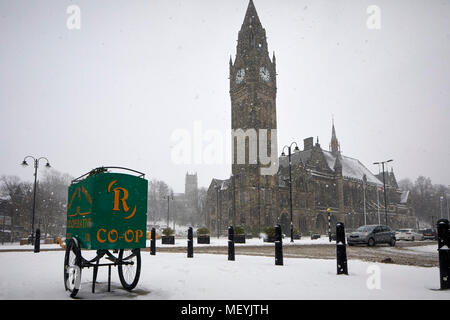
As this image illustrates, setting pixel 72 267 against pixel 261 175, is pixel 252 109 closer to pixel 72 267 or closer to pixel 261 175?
pixel 261 175

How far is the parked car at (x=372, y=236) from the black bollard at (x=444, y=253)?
17637 millimetres

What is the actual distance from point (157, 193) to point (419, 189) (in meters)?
99.7

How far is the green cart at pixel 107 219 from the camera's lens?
225 inches

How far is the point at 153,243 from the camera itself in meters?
14.4

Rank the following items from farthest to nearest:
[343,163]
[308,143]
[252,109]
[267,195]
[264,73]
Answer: [343,163]
[308,143]
[264,73]
[252,109]
[267,195]

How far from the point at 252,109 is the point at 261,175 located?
11427 mm

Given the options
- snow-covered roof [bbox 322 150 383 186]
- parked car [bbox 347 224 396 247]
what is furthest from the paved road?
snow-covered roof [bbox 322 150 383 186]


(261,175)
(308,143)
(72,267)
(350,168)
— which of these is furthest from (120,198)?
(350,168)

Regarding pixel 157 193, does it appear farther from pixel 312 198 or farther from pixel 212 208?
pixel 312 198

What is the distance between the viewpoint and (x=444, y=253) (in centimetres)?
622

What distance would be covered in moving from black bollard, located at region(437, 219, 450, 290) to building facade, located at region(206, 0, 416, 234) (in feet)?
148

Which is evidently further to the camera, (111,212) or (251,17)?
(251,17)
